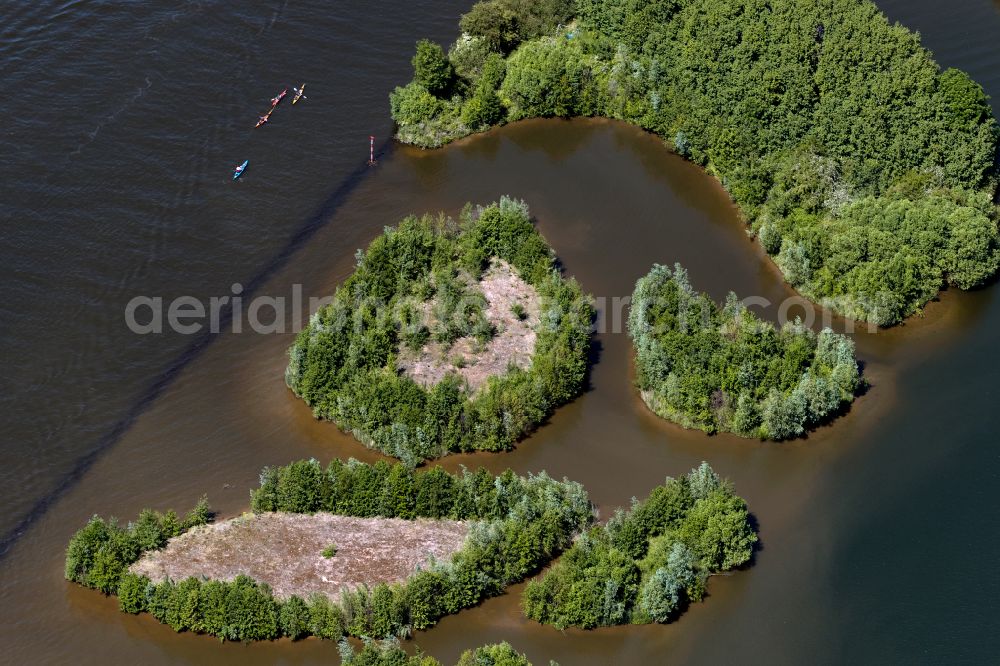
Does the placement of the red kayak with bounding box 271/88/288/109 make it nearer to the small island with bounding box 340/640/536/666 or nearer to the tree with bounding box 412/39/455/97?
the tree with bounding box 412/39/455/97

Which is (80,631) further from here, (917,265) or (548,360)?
(917,265)

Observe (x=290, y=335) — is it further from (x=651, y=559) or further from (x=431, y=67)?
(x=651, y=559)

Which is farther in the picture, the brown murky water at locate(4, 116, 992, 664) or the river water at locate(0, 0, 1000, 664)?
the river water at locate(0, 0, 1000, 664)

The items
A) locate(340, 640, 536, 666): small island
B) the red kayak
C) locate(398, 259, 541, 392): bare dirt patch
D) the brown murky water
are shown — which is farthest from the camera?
the red kayak

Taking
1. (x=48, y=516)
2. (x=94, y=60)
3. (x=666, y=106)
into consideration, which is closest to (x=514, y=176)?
(x=666, y=106)

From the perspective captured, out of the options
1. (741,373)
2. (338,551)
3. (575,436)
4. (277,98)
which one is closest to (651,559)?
(575,436)

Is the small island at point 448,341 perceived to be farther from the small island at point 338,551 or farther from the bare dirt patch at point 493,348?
the small island at point 338,551

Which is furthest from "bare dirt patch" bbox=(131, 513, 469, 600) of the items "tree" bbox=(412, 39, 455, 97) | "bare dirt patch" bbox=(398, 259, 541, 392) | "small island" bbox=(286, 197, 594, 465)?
"tree" bbox=(412, 39, 455, 97)
